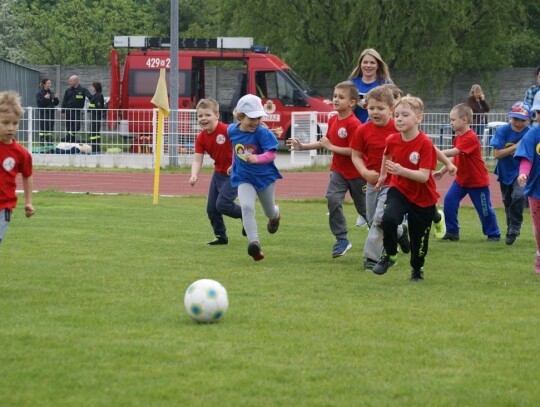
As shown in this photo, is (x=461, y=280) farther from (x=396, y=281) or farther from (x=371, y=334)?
(x=371, y=334)

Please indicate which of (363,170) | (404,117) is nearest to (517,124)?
(363,170)

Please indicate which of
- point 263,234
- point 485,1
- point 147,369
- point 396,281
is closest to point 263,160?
point 396,281

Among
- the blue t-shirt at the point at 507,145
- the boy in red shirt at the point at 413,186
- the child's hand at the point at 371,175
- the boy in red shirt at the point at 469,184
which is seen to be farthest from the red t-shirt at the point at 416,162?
the blue t-shirt at the point at 507,145

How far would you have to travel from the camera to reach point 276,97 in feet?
106

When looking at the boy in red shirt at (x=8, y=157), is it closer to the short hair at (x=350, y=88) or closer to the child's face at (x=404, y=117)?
the child's face at (x=404, y=117)

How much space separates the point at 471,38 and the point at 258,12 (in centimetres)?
779

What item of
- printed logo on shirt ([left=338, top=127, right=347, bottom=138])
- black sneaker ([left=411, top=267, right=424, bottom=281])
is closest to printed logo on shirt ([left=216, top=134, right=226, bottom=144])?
printed logo on shirt ([left=338, top=127, right=347, bottom=138])

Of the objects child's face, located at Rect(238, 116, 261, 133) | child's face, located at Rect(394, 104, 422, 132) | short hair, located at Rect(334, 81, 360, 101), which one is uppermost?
short hair, located at Rect(334, 81, 360, 101)

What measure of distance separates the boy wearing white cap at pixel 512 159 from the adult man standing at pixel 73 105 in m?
14.8

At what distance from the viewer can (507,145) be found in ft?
44.0

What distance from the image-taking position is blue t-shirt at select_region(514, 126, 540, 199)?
9723mm

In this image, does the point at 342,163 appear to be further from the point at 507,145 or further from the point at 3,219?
the point at 3,219

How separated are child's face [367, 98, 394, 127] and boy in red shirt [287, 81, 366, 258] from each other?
610mm

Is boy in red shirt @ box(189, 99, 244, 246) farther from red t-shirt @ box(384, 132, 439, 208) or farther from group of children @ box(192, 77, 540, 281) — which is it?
red t-shirt @ box(384, 132, 439, 208)
